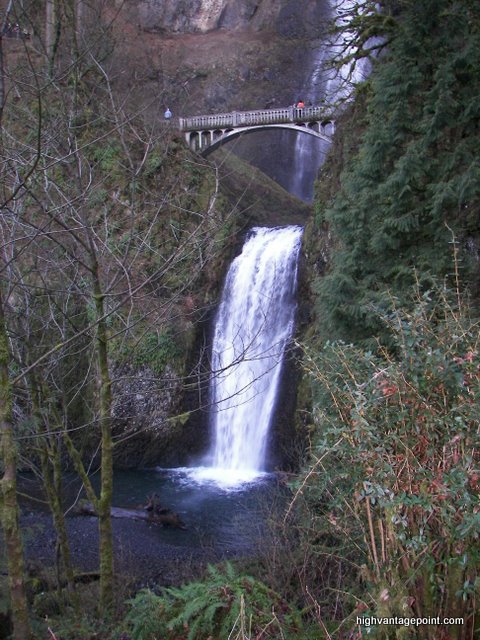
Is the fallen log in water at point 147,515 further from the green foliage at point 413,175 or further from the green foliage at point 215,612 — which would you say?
the green foliage at point 215,612

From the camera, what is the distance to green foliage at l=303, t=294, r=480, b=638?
2457 mm

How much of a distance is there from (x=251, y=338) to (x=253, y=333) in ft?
2.17

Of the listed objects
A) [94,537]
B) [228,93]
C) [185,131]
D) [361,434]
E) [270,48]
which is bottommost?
[94,537]

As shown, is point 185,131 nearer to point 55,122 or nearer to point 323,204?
point 323,204

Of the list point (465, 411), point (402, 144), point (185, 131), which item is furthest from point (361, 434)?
point (185, 131)

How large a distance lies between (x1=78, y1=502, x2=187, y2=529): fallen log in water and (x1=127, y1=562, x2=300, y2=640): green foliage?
794 centimetres

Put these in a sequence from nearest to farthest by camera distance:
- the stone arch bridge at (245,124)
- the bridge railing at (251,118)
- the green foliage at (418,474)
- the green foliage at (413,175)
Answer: the green foliage at (418,474) < the green foliage at (413,175) < the stone arch bridge at (245,124) < the bridge railing at (251,118)

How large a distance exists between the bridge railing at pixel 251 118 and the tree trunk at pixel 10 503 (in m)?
18.8

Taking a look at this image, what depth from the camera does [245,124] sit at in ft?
72.6

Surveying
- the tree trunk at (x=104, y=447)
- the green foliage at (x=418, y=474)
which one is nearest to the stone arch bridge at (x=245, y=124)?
the tree trunk at (x=104, y=447)

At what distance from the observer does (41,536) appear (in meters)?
11.1

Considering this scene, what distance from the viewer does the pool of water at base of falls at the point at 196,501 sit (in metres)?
10.6

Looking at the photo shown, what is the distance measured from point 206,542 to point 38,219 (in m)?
6.46

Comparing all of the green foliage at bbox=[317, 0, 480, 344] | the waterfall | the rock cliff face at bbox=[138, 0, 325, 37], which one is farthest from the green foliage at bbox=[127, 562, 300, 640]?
the rock cliff face at bbox=[138, 0, 325, 37]
